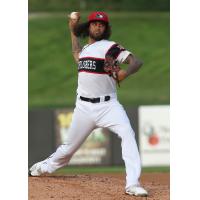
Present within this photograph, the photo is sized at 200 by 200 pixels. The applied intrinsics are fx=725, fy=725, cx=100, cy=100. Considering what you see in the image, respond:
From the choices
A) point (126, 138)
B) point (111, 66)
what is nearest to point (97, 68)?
point (111, 66)

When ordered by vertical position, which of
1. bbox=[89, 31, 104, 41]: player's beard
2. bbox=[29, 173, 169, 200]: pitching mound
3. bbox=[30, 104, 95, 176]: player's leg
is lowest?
bbox=[29, 173, 169, 200]: pitching mound

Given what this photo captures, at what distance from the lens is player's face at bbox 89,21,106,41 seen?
755cm

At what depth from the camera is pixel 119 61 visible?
7.48m

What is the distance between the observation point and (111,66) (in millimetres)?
7410

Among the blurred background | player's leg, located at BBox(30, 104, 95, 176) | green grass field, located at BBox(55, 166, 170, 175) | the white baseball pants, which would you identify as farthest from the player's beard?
the blurred background

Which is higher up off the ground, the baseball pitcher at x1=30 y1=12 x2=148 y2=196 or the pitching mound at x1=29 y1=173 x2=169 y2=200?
the baseball pitcher at x1=30 y1=12 x2=148 y2=196

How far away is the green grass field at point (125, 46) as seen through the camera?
932 inches

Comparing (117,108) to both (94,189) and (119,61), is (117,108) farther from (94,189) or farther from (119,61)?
(94,189)

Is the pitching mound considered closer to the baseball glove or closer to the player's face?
the baseball glove

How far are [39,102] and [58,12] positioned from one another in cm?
615

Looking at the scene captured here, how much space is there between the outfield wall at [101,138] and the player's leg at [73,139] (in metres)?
6.24

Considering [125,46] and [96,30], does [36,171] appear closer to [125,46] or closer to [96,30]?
[96,30]
